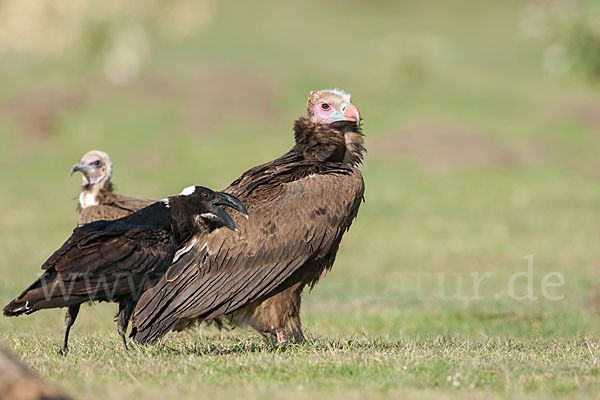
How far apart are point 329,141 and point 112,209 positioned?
3674 millimetres

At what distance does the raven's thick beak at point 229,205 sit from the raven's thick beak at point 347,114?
1.67 meters

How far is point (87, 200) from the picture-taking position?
1127 centimetres

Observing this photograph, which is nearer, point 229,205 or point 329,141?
point 229,205

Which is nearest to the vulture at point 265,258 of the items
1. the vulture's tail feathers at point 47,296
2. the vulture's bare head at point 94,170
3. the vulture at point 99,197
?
the vulture's tail feathers at point 47,296

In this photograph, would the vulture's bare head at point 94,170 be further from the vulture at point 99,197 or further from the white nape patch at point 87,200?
the white nape patch at point 87,200

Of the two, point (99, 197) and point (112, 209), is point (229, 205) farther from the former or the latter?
point (99, 197)

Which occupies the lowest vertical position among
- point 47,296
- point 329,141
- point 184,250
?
point 47,296

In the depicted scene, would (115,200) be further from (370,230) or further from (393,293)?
(370,230)

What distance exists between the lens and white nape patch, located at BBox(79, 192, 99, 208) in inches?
441

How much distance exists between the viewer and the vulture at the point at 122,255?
6.96 meters

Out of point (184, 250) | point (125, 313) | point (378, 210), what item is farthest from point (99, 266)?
point (378, 210)

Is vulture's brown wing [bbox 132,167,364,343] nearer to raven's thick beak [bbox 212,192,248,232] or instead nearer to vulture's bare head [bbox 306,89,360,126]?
raven's thick beak [bbox 212,192,248,232]

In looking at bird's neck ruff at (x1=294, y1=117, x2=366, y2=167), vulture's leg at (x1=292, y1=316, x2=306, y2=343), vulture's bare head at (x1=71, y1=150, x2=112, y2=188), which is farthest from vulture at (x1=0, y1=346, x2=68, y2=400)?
vulture's bare head at (x1=71, y1=150, x2=112, y2=188)

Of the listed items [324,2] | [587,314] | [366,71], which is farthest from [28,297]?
[324,2]
